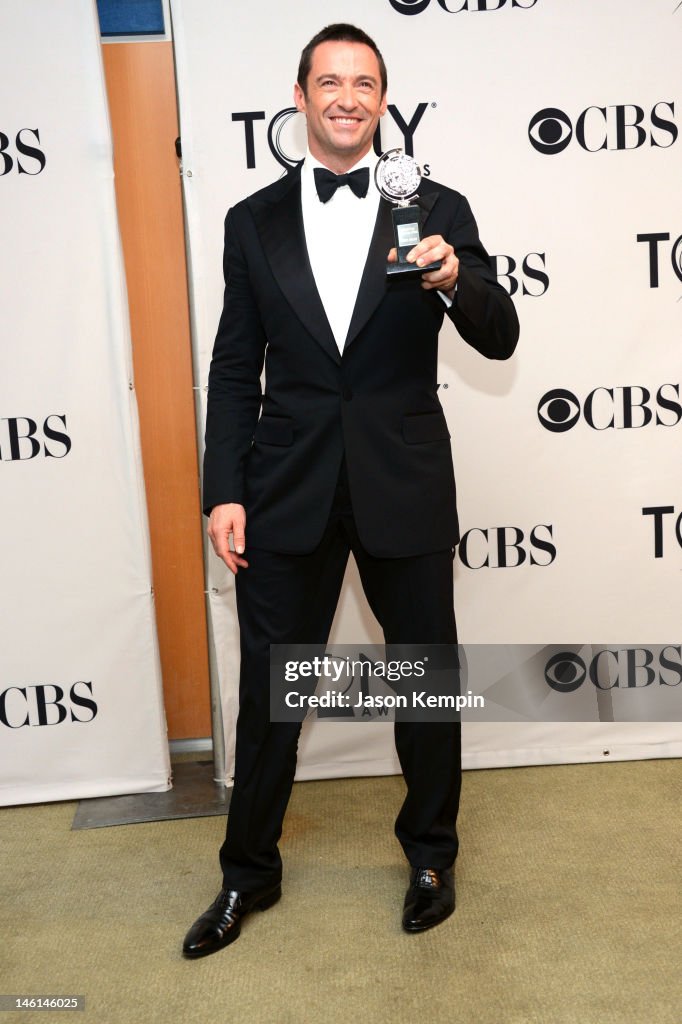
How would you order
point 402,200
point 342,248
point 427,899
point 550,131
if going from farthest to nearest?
point 550,131 < point 427,899 < point 342,248 < point 402,200

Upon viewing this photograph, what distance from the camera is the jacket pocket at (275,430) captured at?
2.16m

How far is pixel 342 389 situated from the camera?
2113mm

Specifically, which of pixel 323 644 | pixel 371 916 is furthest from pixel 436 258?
pixel 371 916

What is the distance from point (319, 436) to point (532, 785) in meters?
1.37

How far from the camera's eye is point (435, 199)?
210 centimetres

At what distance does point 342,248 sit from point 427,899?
138cm

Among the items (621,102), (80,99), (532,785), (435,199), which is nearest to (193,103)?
(80,99)

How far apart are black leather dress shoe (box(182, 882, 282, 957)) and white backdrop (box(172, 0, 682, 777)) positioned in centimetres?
77

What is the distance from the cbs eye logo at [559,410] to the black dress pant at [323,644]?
85 cm

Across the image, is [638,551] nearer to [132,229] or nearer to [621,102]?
[621,102]

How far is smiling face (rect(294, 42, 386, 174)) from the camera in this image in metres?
2.05

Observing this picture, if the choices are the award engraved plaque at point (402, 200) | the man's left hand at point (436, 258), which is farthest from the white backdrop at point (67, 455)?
the man's left hand at point (436, 258)

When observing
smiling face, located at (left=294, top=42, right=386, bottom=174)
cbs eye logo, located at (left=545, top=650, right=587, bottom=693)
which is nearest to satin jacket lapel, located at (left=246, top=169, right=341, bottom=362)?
smiling face, located at (left=294, top=42, right=386, bottom=174)

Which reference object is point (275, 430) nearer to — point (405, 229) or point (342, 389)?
point (342, 389)
